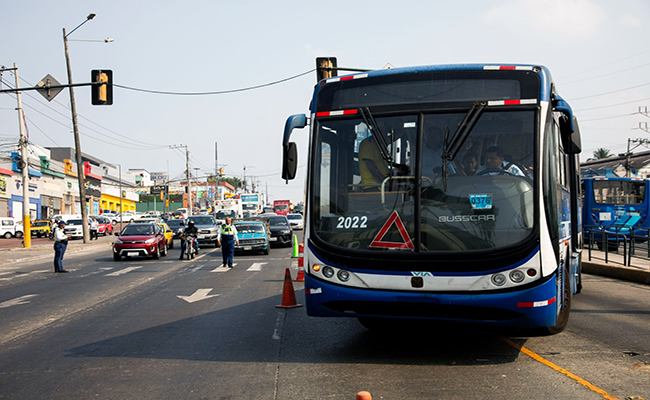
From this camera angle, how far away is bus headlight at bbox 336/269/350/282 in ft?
23.4

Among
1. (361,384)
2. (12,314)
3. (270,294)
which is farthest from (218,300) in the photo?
(361,384)

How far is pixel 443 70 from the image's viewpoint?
743 cm

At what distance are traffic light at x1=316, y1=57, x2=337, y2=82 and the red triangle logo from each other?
13.4 meters

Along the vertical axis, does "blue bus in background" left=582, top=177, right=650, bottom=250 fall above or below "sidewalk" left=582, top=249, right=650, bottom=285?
above

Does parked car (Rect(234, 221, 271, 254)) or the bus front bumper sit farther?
parked car (Rect(234, 221, 271, 254))

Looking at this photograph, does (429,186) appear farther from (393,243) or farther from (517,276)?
(517,276)

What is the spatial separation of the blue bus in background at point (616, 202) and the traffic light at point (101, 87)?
2165cm

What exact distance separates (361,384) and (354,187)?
215cm

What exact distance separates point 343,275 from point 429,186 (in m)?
1.30

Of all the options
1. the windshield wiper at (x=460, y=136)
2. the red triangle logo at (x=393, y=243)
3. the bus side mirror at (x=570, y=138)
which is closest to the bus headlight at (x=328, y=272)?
the red triangle logo at (x=393, y=243)

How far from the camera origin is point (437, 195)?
6914 mm

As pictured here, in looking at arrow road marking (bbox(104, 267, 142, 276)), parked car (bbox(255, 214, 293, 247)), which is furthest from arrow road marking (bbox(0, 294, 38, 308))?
parked car (bbox(255, 214, 293, 247))

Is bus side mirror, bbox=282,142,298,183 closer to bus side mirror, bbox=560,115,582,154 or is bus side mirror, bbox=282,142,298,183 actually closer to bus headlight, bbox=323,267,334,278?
bus headlight, bbox=323,267,334,278

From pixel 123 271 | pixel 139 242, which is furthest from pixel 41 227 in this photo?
pixel 123 271
